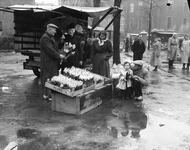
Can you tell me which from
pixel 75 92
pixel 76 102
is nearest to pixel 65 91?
pixel 75 92

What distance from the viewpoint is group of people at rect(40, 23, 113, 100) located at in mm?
6602

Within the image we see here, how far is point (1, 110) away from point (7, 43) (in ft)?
77.8

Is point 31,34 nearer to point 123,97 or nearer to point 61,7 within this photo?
point 61,7

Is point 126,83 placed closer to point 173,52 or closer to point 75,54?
point 75,54

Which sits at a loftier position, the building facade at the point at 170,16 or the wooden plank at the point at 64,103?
the building facade at the point at 170,16

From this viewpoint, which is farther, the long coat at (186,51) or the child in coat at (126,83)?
the long coat at (186,51)

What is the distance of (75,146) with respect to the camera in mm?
4184

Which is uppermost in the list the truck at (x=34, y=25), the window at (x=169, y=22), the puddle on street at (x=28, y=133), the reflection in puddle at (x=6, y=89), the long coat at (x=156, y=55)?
the window at (x=169, y=22)

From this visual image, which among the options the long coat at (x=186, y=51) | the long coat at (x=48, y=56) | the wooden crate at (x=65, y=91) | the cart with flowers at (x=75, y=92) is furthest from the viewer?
the long coat at (x=186, y=51)

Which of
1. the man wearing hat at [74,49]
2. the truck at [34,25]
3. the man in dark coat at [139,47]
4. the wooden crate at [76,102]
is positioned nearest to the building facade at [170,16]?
the man in dark coat at [139,47]

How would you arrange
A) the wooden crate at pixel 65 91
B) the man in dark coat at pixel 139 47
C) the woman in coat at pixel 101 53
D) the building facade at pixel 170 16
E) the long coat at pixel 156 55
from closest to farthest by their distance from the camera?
the wooden crate at pixel 65 91, the woman in coat at pixel 101 53, the man in dark coat at pixel 139 47, the long coat at pixel 156 55, the building facade at pixel 170 16

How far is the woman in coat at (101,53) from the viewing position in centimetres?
761

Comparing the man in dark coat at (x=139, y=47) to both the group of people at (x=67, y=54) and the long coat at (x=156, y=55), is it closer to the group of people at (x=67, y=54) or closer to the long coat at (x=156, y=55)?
the long coat at (x=156, y=55)

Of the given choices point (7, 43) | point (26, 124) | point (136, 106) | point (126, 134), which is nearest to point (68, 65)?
point (136, 106)
